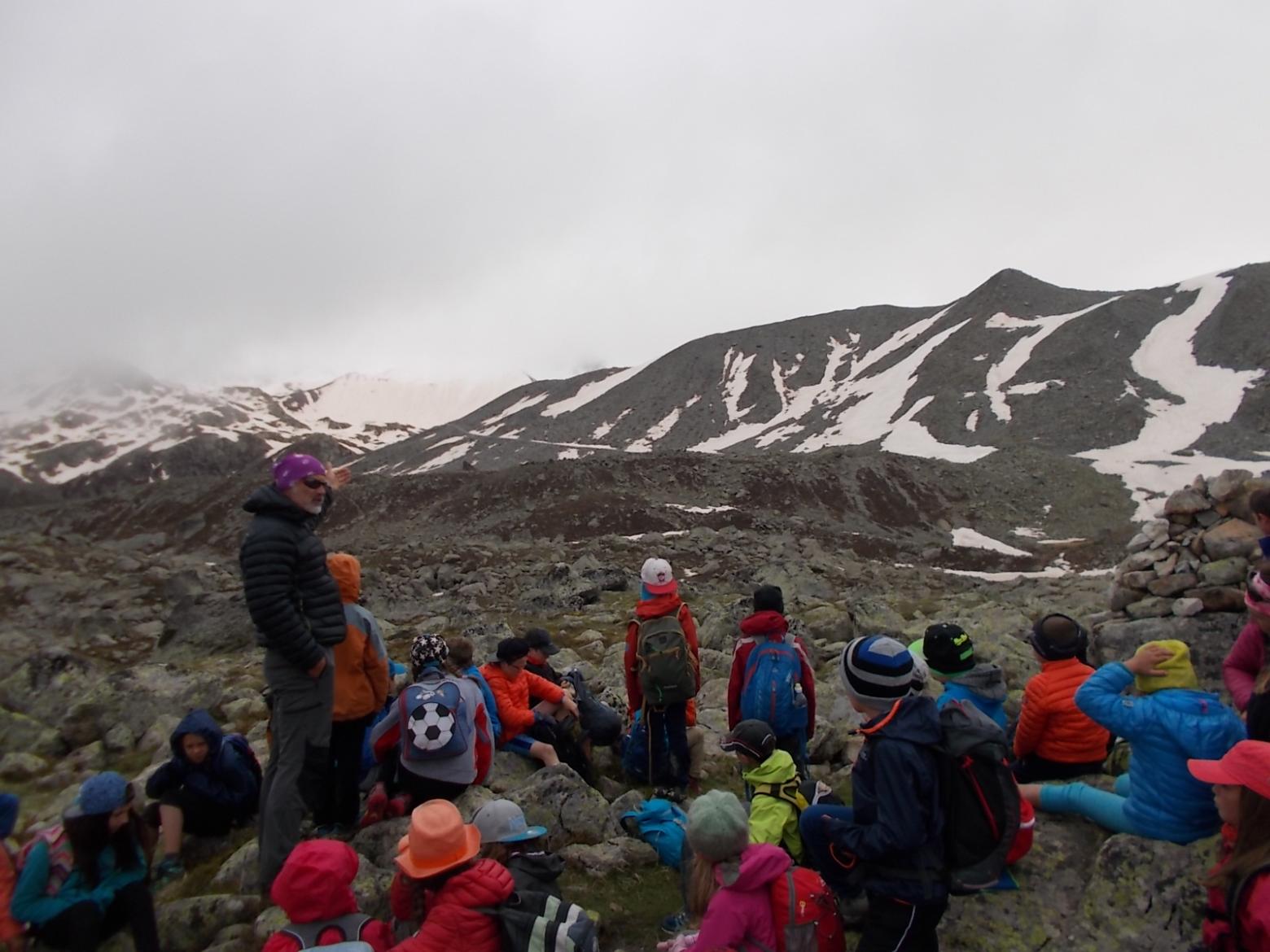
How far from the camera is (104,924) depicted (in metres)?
5.26

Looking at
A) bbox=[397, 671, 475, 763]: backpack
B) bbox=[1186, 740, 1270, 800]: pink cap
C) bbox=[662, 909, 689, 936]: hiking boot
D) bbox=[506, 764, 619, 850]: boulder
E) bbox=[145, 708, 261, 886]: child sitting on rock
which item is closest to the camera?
bbox=[1186, 740, 1270, 800]: pink cap

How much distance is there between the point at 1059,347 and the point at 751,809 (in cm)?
9770

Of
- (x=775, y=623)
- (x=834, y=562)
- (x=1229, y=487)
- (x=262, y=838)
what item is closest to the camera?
(x=262, y=838)

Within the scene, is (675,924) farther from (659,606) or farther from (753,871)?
(659,606)

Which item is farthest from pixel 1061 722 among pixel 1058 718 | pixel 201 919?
pixel 201 919

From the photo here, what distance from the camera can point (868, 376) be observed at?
10331 cm

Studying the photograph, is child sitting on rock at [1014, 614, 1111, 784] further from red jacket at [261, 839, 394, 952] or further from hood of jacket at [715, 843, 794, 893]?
red jacket at [261, 839, 394, 952]

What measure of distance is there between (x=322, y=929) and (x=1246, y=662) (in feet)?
23.1

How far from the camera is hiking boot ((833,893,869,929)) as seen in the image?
490 cm

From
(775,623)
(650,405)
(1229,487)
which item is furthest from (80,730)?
(650,405)

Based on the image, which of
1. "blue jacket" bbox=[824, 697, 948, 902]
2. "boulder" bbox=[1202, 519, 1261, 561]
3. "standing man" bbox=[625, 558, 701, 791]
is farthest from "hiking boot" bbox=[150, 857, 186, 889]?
"boulder" bbox=[1202, 519, 1261, 561]

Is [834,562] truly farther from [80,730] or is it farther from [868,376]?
[868,376]

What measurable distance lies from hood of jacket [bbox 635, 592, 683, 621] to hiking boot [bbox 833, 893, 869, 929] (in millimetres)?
3009

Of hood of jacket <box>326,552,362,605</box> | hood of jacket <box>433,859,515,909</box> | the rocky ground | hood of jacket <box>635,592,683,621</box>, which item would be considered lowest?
the rocky ground
